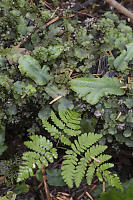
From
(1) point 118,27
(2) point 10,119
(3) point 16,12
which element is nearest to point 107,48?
(1) point 118,27

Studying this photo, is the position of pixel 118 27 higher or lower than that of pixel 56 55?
higher

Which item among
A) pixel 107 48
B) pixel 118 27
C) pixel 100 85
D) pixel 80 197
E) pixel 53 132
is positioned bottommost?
pixel 80 197

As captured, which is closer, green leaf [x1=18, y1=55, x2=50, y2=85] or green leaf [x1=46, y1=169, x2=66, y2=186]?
green leaf [x1=18, y1=55, x2=50, y2=85]

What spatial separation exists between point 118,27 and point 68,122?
148cm

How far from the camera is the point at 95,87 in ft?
8.19

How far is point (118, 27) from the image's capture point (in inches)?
113

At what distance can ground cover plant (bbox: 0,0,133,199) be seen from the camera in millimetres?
2465

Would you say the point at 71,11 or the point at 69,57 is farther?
the point at 71,11

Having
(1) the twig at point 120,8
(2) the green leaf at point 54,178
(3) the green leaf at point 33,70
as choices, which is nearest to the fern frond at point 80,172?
(2) the green leaf at point 54,178

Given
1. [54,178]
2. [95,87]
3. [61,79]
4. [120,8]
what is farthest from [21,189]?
[120,8]

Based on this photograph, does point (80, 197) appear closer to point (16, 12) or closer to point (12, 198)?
point (12, 198)

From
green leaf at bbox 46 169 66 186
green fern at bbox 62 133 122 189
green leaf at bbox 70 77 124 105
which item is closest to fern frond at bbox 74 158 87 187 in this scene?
green fern at bbox 62 133 122 189

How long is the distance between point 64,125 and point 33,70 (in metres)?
0.73

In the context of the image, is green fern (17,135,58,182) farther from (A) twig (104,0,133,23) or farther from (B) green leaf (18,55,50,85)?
(A) twig (104,0,133,23)
